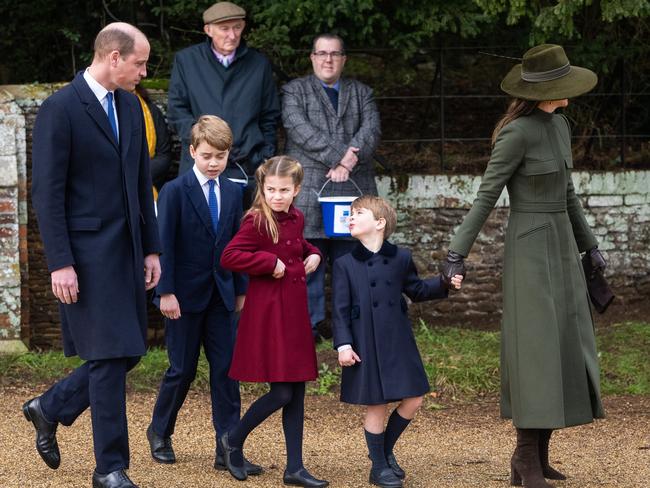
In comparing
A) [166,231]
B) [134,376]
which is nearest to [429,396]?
[134,376]

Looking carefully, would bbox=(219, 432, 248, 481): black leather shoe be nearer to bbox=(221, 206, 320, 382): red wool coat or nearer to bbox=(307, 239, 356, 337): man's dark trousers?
bbox=(221, 206, 320, 382): red wool coat

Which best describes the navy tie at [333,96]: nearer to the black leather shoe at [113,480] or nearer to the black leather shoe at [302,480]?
the black leather shoe at [302,480]

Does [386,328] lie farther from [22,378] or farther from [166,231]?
[22,378]

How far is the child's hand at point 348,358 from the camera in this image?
212 inches

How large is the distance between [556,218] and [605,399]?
239 cm

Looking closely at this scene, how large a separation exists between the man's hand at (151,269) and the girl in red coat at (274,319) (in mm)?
300

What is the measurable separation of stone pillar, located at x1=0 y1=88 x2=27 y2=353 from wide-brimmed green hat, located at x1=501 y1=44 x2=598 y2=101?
4046 mm

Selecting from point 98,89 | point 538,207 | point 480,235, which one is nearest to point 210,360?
Result: point 98,89

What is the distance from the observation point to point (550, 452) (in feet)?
20.9

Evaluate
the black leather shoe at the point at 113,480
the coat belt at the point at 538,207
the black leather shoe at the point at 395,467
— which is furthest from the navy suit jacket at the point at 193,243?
the coat belt at the point at 538,207

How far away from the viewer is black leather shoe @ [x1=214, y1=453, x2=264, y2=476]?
18.7 feet

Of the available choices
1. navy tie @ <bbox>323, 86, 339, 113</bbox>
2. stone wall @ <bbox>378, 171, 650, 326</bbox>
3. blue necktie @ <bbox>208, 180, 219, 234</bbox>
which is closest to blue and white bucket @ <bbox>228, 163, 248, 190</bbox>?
navy tie @ <bbox>323, 86, 339, 113</bbox>

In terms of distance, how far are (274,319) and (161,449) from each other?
3.19 feet

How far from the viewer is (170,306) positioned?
223 inches
